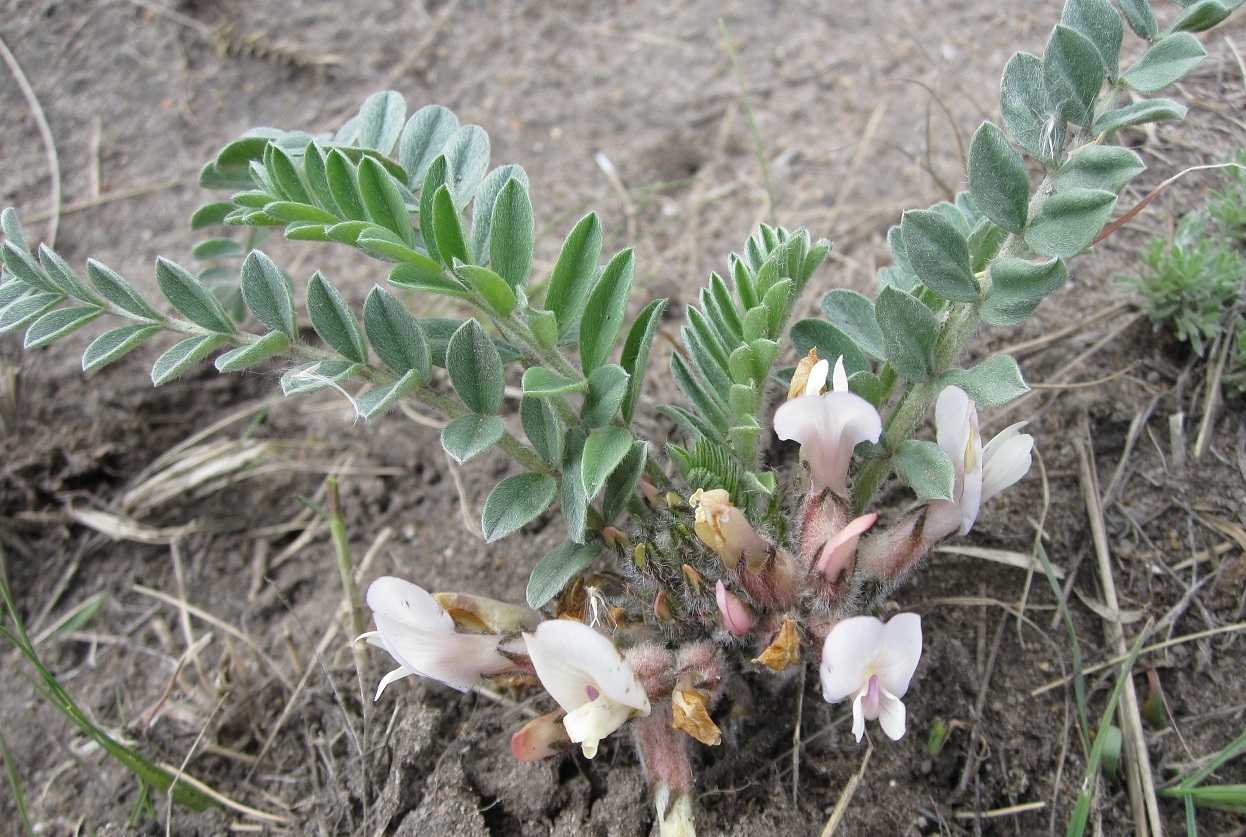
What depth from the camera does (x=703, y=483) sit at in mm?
1765

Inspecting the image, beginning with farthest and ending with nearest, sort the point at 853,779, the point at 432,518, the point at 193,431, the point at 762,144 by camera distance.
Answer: the point at 762,144 → the point at 193,431 → the point at 432,518 → the point at 853,779

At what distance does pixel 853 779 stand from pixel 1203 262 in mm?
1471

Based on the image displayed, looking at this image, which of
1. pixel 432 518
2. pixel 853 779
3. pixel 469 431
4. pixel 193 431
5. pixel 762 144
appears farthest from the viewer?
pixel 762 144

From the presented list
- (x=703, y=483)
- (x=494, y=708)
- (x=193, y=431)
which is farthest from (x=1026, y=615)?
(x=193, y=431)

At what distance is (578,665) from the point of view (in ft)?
4.94

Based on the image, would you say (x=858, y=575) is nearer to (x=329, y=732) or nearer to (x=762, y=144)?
(x=329, y=732)

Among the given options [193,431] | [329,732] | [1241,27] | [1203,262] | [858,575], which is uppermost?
[1241,27]

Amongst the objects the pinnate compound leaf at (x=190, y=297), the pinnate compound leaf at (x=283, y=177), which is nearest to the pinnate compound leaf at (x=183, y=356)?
the pinnate compound leaf at (x=190, y=297)

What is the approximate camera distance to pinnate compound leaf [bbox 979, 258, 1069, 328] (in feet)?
5.16

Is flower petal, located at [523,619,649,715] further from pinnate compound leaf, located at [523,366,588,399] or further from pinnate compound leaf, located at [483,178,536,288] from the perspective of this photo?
pinnate compound leaf, located at [483,178,536,288]

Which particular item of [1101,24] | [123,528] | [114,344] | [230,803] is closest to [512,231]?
[114,344]

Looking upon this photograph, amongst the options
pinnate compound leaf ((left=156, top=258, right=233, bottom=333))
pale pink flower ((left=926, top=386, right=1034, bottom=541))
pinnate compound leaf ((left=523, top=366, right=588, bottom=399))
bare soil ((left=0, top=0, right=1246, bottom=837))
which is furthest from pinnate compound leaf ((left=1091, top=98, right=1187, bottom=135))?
pinnate compound leaf ((left=156, top=258, right=233, bottom=333))

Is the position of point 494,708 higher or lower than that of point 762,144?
lower

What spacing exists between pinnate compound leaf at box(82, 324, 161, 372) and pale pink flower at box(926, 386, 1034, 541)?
1.45 meters
